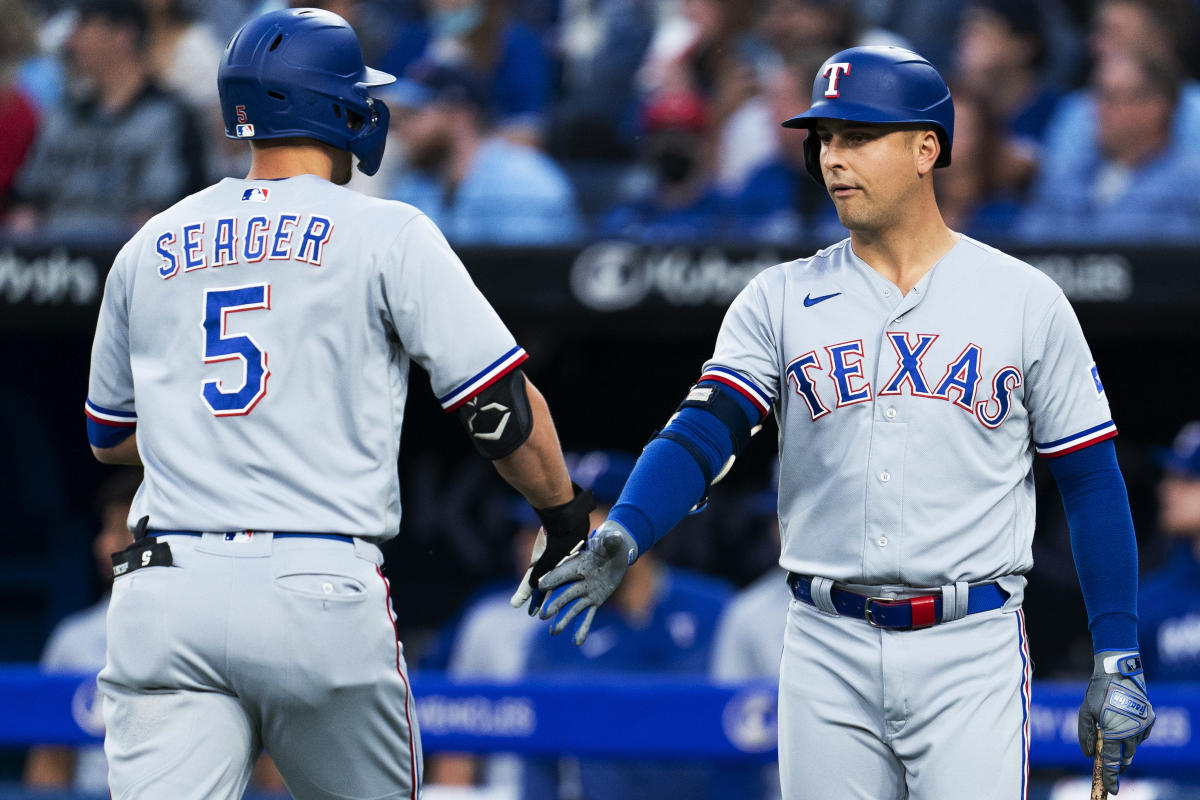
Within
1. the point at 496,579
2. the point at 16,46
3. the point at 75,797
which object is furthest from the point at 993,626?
the point at 16,46

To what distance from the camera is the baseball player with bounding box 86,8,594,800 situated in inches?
115

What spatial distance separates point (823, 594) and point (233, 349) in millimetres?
1138

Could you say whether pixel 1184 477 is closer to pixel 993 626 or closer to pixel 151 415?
pixel 993 626

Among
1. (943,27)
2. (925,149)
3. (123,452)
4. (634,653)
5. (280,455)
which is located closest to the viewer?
(280,455)

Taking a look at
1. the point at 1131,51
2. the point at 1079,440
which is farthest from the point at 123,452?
the point at 1131,51

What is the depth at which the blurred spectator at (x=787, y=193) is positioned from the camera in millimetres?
6328

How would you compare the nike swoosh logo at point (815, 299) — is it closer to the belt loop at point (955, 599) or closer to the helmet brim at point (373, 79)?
the belt loop at point (955, 599)

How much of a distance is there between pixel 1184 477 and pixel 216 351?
3.75 meters

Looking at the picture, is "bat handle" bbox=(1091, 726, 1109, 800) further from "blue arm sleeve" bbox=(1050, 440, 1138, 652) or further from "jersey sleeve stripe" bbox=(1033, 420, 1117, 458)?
"jersey sleeve stripe" bbox=(1033, 420, 1117, 458)

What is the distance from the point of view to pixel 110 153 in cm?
696

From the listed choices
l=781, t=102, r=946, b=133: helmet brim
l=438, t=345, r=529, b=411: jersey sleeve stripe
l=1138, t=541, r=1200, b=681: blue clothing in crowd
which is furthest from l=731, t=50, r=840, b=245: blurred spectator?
l=438, t=345, r=529, b=411: jersey sleeve stripe

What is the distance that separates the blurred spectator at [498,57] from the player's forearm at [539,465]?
13.6 ft

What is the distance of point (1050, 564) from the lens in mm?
7305

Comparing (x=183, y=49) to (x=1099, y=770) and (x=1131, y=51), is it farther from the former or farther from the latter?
(x=1099, y=770)
